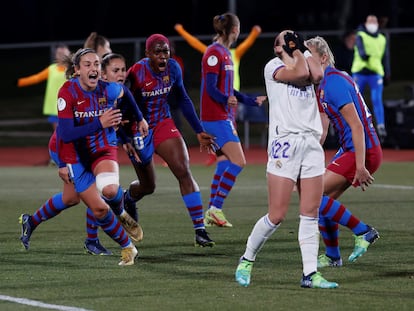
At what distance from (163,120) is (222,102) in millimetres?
1655

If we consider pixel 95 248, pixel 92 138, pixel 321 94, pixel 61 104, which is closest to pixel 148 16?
pixel 95 248

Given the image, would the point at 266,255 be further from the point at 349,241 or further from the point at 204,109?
the point at 204,109

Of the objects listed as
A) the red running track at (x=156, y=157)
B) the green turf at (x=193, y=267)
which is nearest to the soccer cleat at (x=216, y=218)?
the green turf at (x=193, y=267)

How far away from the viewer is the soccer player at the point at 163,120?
12031 millimetres

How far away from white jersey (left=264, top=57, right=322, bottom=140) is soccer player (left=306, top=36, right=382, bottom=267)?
0.65 m

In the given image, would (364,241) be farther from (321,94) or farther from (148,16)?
(148,16)

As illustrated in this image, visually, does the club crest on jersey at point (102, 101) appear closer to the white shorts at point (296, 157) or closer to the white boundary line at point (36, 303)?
the white shorts at point (296, 157)

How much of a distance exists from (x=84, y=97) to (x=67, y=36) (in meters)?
45.5

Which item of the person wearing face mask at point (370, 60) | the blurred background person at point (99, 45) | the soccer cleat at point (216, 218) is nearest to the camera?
the blurred background person at point (99, 45)

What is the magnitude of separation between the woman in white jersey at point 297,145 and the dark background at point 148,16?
142 ft

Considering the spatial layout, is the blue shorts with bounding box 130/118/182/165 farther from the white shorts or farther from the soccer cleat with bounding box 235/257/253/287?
the white shorts

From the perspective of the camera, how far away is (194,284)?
9.55 meters

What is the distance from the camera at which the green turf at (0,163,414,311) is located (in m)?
8.81

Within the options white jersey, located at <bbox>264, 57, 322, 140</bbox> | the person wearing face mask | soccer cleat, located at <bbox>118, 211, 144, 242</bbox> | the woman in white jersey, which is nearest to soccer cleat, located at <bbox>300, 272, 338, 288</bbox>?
the woman in white jersey
